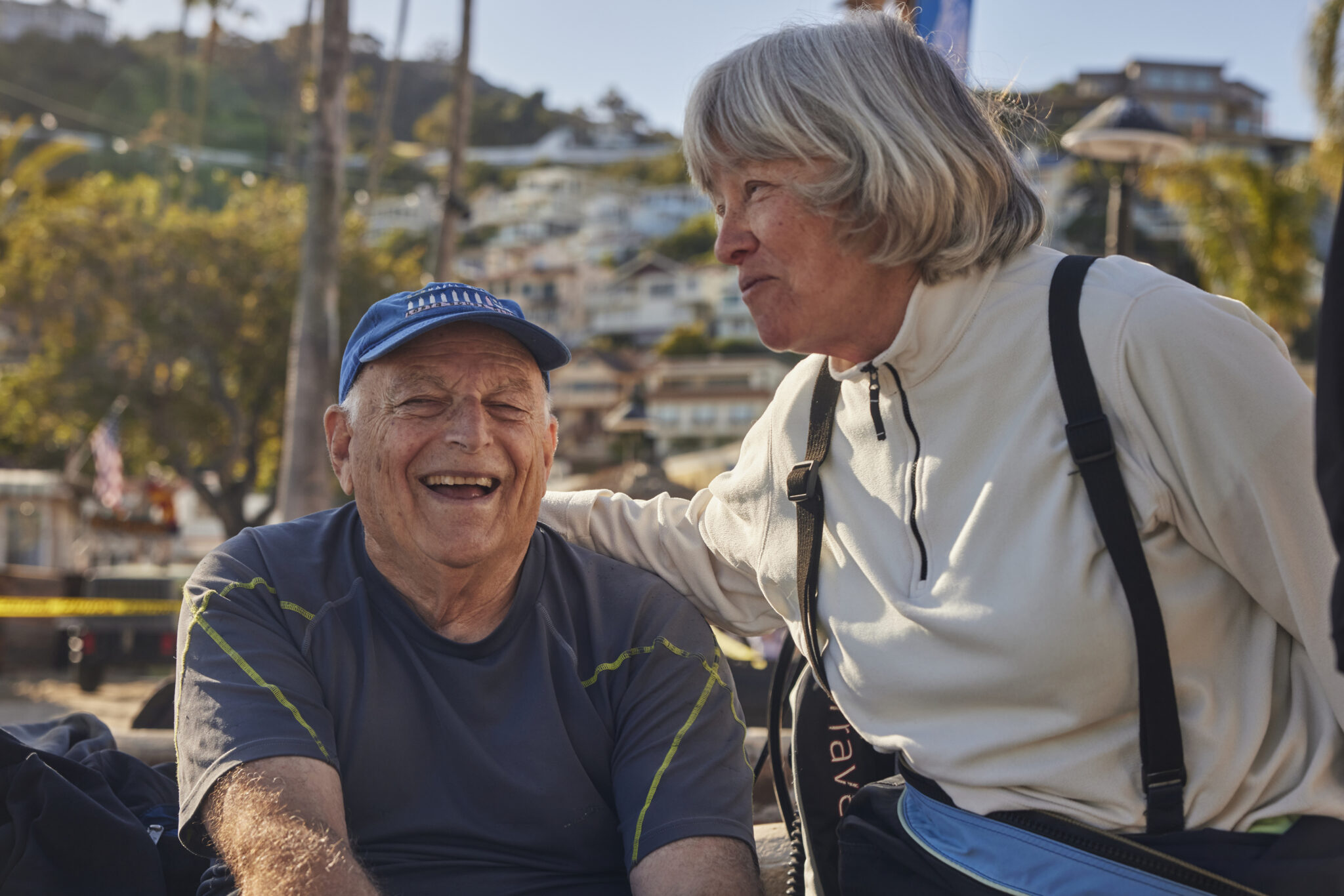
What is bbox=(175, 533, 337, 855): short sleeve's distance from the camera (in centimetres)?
239

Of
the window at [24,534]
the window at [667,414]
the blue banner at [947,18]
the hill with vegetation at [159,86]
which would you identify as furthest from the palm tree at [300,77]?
the hill with vegetation at [159,86]

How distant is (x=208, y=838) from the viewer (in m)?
2.45

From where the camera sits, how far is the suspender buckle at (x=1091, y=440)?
2.03 m

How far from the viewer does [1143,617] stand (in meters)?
2.04

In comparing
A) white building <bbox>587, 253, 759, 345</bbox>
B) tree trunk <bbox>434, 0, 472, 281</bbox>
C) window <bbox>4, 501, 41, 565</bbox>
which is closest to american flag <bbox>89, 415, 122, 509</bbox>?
window <bbox>4, 501, 41, 565</bbox>

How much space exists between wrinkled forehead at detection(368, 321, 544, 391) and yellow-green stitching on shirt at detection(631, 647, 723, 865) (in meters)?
0.82

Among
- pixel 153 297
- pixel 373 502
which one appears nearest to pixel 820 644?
pixel 373 502

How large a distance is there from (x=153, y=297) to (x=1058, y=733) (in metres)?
23.4

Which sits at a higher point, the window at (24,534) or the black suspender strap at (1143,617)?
the black suspender strap at (1143,617)

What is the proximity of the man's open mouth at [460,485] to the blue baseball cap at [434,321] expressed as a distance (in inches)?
11.8

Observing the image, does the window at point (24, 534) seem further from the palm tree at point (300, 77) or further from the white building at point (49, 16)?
the white building at point (49, 16)

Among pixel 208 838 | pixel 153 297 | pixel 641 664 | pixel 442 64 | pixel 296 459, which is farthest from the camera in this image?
pixel 442 64

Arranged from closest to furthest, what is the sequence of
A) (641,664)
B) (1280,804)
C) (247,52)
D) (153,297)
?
(1280,804) < (641,664) < (153,297) < (247,52)

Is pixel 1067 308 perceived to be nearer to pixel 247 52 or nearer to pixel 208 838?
pixel 208 838
